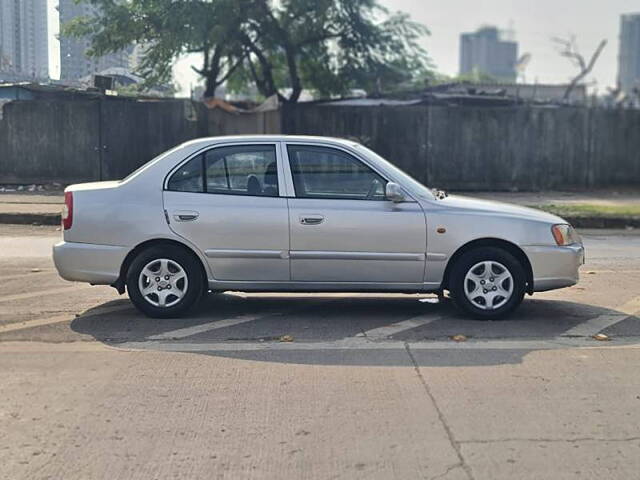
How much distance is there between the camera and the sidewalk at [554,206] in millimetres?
14234

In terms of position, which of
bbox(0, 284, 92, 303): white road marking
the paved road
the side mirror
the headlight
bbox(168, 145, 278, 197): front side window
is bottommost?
the paved road

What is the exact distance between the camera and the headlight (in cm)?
705

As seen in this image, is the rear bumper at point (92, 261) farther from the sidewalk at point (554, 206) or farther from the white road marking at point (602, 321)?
the sidewalk at point (554, 206)

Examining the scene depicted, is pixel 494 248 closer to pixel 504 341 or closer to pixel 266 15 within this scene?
pixel 504 341

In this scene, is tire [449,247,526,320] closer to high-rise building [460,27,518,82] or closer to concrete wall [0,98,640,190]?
concrete wall [0,98,640,190]

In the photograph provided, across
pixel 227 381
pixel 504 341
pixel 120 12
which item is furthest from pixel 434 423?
pixel 120 12

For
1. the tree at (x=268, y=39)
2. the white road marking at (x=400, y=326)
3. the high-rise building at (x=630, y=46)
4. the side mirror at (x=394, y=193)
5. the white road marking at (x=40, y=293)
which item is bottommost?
the white road marking at (x=400, y=326)

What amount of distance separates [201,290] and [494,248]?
259 centimetres

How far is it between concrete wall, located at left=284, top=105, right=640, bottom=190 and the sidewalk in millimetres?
560

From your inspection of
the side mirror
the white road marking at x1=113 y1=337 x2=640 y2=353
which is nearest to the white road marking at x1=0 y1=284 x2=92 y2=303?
the white road marking at x1=113 y1=337 x2=640 y2=353

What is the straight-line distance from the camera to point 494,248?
7.02 metres

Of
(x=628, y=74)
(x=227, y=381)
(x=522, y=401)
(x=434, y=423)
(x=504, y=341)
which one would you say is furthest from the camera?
(x=628, y=74)

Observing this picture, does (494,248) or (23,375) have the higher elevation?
(494,248)

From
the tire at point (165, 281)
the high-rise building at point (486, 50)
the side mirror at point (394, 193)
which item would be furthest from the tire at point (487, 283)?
the high-rise building at point (486, 50)
